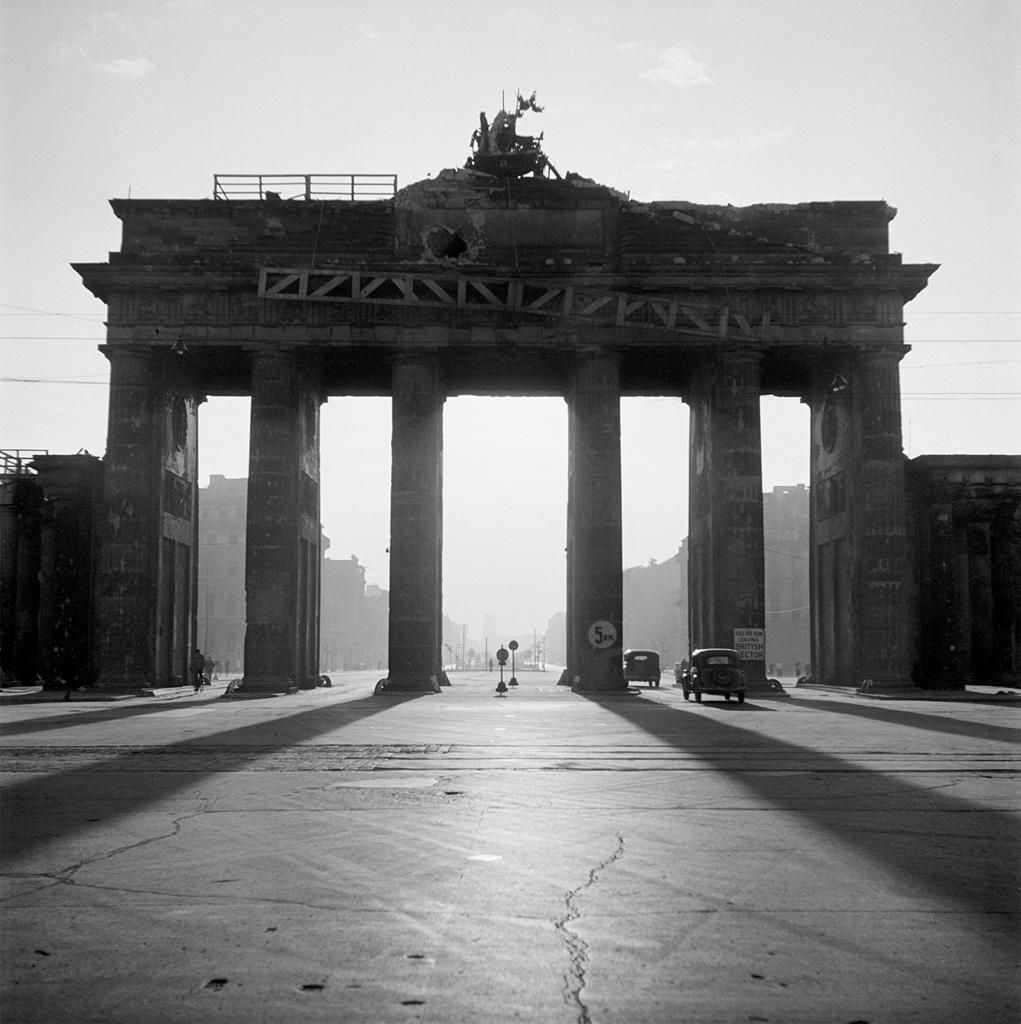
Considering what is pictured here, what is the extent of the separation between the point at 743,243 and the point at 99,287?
23.1 m

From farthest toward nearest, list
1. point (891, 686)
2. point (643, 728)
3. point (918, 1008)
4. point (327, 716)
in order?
point (891, 686) → point (327, 716) → point (643, 728) → point (918, 1008)

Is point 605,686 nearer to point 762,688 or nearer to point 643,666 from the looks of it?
point 762,688

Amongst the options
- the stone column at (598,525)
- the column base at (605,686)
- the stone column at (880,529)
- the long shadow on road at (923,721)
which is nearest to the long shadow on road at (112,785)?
the long shadow on road at (923,721)

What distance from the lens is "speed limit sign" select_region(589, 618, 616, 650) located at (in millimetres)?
42406

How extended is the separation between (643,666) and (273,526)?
24.6 m

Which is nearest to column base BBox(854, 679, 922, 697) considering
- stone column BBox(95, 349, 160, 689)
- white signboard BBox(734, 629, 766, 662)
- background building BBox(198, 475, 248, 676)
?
white signboard BBox(734, 629, 766, 662)

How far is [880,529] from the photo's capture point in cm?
4259

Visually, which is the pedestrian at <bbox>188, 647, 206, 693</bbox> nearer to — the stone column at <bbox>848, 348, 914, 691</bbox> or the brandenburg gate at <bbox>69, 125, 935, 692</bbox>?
the brandenburg gate at <bbox>69, 125, 935, 692</bbox>

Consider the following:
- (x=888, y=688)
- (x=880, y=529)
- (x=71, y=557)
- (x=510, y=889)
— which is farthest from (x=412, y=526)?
(x=510, y=889)

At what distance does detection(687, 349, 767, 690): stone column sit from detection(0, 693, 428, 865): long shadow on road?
2157cm

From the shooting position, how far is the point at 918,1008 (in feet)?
17.1

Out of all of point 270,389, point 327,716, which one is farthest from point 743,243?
point 327,716

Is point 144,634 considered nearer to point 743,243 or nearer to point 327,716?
point 327,716

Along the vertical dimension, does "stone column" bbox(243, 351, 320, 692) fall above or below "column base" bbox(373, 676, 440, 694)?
above
